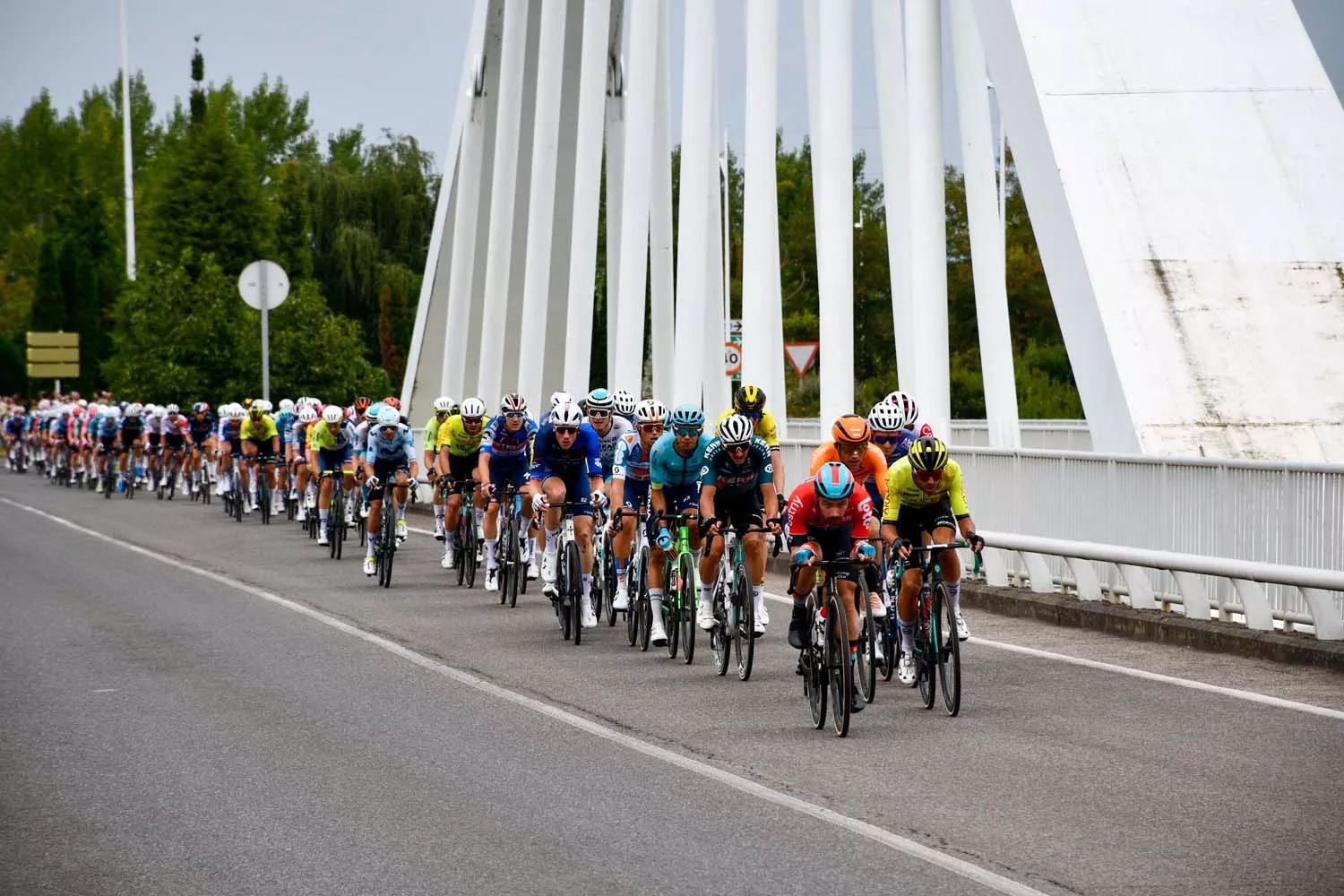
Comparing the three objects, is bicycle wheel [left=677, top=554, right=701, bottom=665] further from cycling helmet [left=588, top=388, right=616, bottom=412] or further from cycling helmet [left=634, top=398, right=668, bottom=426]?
cycling helmet [left=588, top=388, right=616, bottom=412]

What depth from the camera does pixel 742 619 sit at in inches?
474

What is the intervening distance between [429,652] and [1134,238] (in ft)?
21.3

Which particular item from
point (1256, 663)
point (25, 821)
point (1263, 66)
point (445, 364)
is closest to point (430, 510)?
point (445, 364)

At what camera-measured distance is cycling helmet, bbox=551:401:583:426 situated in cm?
1485

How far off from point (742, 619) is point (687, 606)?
3.27 feet

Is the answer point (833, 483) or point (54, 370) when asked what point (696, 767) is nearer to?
point (833, 483)

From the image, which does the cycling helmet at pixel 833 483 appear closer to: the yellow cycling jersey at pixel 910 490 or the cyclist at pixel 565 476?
the yellow cycling jersey at pixel 910 490

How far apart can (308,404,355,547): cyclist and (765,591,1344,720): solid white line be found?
1108 centimetres

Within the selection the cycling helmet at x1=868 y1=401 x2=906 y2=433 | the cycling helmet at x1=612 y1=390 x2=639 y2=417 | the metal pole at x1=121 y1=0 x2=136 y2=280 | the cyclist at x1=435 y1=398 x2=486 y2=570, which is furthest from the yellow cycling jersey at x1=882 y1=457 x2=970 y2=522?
the metal pole at x1=121 y1=0 x2=136 y2=280

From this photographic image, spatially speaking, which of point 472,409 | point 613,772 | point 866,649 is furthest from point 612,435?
point 613,772

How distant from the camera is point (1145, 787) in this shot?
8188mm

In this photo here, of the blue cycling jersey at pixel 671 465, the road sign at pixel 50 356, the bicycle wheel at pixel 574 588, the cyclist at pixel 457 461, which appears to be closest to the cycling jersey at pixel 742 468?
the blue cycling jersey at pixel 671 465

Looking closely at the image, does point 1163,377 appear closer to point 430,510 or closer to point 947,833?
point 947,833

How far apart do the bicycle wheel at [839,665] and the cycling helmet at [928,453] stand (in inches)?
41.2
